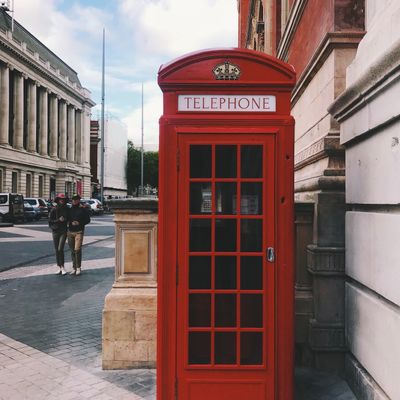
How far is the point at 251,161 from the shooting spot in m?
3.71

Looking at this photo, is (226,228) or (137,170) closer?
(226,228)

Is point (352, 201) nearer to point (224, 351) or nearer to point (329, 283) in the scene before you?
point (329, 283)

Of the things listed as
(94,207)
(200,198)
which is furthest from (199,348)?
(94,207)

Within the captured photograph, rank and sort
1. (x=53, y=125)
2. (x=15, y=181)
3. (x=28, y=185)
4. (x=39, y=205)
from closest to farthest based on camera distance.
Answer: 1. (x=39, y=205)
2. (x=15, y=181)
3. (x=28, y=185)
4. (x=53, y=125)

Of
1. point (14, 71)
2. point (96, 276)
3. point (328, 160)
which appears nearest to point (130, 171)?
point (14, 71)

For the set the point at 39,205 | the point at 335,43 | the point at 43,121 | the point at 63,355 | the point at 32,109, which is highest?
the point at 32,109

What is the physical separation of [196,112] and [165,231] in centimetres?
96

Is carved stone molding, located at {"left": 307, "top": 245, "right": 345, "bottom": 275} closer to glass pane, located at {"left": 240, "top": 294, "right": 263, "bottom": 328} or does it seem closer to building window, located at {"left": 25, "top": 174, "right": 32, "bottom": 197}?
glass pane, located at {"left": 240, "top": 294, "right": 263, "bottom": 328}

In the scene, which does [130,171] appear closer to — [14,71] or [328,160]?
[14,71]

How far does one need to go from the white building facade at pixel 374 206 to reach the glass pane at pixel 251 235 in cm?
93

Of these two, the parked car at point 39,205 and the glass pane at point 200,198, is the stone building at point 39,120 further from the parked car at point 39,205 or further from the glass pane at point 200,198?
the glass pane at point 200,198

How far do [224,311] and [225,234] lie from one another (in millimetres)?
619

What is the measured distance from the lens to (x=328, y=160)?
5.16 meters

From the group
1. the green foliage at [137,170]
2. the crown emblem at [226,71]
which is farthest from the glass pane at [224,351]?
the green foliage at [137,170]
